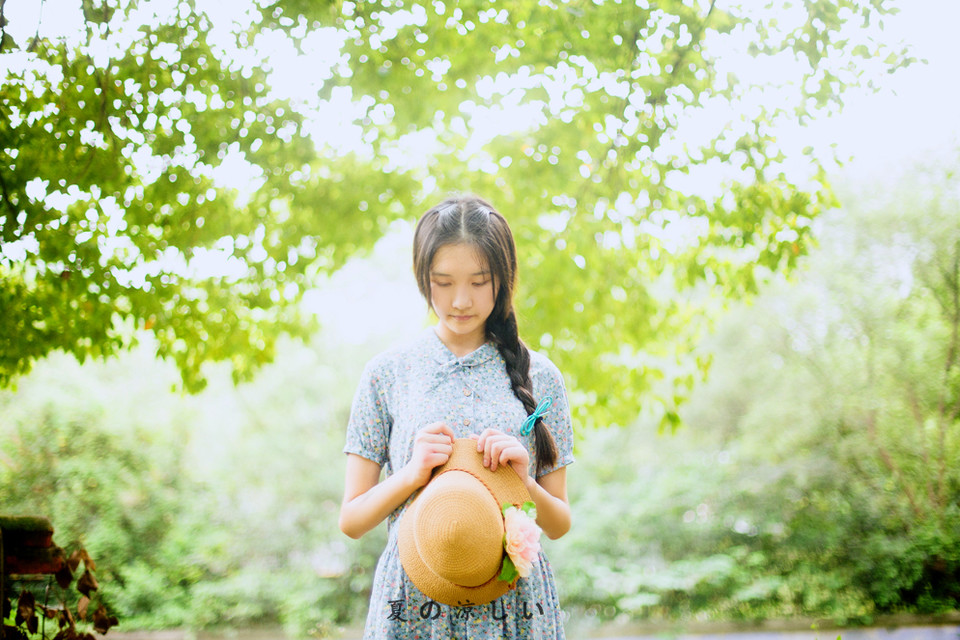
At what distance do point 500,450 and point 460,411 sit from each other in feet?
0.69

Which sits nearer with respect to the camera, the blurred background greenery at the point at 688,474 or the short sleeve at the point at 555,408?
the short sleeve at the point at 555,408

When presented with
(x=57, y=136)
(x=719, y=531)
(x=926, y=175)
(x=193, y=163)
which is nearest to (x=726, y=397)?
(x=719, y=531)

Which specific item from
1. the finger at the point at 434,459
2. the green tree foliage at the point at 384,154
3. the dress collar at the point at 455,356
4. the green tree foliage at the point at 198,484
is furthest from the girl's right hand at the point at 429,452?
the green tree foliage at the point at 198,484

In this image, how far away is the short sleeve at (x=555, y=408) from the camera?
1708 millimetres

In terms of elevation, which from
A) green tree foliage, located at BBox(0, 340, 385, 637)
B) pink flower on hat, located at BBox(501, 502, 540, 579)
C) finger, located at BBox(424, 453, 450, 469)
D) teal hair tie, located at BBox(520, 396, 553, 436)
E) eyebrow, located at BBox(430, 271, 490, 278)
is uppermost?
green tree foliage, located at BBox(0, 340, 385, 637)

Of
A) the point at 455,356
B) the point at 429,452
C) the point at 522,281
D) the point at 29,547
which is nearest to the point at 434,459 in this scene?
the point at 429,452

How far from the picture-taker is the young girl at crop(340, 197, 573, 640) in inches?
59.6

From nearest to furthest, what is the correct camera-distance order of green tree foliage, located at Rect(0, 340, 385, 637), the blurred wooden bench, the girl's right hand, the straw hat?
the straw hat
the girl's right hand
the blurred wooden bench
green tree foliage, located at Rect(0, 340, 385, 637)

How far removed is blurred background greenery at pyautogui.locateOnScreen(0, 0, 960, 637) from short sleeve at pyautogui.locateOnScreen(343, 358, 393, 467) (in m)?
1.57

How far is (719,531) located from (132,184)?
6253mm

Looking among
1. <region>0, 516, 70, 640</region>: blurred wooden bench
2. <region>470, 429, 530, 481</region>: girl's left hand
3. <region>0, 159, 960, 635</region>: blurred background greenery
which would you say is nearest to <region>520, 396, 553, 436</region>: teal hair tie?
<region>470, 429, 530, 481</region>: girl's left hand

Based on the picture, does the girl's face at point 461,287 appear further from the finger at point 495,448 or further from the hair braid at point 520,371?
the finger at point 495,448

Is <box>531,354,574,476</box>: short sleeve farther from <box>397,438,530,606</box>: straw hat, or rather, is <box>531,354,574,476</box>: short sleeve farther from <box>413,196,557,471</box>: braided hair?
<box>397,438,530,606</box>: straw hat

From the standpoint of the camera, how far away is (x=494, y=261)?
1643 millimetres
